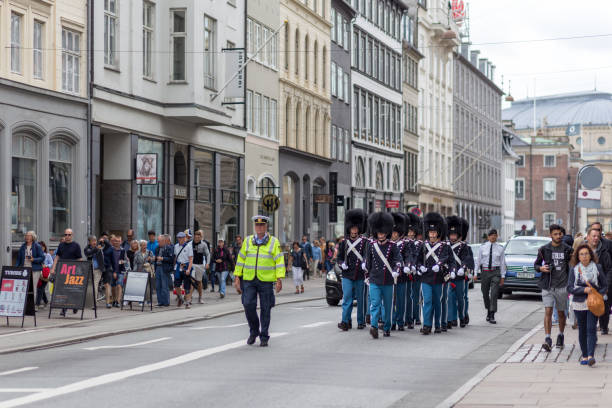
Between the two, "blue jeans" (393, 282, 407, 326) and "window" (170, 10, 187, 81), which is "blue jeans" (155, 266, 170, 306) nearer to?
"blue jeans" (393, 282, 407, 326)

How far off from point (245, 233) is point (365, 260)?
25582 millimetres

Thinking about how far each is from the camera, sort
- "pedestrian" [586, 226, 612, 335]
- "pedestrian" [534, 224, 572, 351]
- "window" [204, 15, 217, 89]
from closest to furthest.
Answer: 1. "pedestrian" [586, 226, 612, 335]
2. "pedestrian" [534, 224, 572, 351]
3. "window" [204, 15, 217, 89]

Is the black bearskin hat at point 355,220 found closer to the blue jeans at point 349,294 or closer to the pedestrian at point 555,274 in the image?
the blue jeans at point 349,294

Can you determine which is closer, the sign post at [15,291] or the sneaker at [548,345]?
the sneaker at [548,345]

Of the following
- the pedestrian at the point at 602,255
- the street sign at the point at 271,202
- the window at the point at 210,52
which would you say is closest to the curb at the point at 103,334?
the pedestrian at the point at 602,255

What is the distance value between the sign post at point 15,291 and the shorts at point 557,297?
9.13 meters

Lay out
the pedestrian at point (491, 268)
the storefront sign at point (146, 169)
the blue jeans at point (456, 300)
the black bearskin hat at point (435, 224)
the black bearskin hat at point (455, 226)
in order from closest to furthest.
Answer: the black bearskin hat at point (435, 224) < the blue jeans at point (456, 300) < the black bearskin hat at point (455, 226) < the pedestrian at point (491, 268) < the storefront sign at point (146, 169)

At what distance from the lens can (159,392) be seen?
11422mm

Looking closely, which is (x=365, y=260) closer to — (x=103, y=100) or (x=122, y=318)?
(x=122, y=318)

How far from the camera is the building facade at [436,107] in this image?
7893cm

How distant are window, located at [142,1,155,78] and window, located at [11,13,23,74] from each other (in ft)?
22.7

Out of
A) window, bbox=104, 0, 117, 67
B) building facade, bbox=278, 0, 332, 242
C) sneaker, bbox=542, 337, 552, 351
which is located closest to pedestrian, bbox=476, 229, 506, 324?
sneaker, bbox=542, 337, 552, 351

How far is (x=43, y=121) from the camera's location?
2802cm

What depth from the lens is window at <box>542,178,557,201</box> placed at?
141 metres
